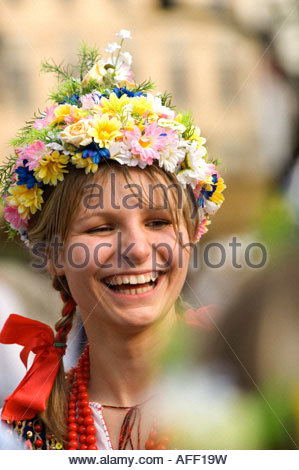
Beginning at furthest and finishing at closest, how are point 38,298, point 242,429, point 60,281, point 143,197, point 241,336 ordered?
point 38,298, point 60,281, point 143,197, point 242,429, point 241,336

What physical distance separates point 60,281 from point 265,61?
2.97ft

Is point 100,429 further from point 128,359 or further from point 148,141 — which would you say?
point 148,141

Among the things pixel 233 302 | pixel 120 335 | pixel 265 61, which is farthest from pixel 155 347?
pixel 265 61

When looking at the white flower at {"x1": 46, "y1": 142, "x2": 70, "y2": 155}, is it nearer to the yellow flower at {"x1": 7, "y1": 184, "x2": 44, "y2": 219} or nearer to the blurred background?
the yellow flower at {"x1": 7, "y1": 184, "x2": 44, "y2": 219}

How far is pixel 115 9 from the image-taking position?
6.30 ft

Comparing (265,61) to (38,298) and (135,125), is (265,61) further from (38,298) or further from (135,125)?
(38,298)

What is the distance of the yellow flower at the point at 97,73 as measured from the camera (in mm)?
1659

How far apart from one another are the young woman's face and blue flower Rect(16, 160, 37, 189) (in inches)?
7.4

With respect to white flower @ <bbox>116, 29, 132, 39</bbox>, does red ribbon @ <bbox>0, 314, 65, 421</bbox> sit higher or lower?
lower

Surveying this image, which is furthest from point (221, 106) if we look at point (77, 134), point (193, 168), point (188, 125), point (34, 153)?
point (34, 153)

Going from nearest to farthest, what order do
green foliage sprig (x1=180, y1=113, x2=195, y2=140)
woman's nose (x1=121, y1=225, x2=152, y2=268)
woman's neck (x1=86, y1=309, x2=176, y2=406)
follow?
woman's nose (x1=121, y1=225, x2=152, y2=268)
woman's neck (x1=86, y1=309, x2=176, y2=406)
green foliage sprig (x1=180, y1=113, x2=195, y2=140)

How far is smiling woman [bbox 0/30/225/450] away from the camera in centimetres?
146

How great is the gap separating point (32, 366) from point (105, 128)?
0.73 metres

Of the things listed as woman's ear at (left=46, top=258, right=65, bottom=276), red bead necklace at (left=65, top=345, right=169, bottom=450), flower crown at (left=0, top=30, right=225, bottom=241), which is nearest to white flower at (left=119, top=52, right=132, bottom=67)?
flower crown at (left=0, top=30, right=225, bottom=241)
